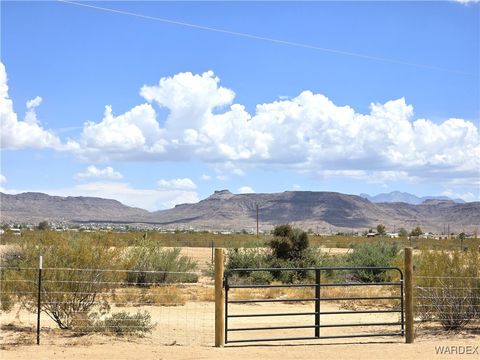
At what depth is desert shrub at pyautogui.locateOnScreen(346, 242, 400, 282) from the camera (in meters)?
28.3

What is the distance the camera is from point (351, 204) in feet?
626

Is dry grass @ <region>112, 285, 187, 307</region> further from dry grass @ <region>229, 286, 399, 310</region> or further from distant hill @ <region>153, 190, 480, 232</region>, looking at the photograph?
distant hill @ <region>153, 190, 480, 232</region>

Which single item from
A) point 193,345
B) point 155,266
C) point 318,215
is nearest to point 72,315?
point 193,345

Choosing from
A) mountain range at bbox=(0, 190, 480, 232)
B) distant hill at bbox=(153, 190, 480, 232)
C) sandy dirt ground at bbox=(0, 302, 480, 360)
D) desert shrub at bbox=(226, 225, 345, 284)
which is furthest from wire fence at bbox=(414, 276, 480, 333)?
distant hill at bbox=(153, 190, 480, 232)

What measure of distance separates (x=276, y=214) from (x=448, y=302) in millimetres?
168863

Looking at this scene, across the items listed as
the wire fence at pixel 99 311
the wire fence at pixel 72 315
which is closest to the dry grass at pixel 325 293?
the wire fence at pixel 99 311

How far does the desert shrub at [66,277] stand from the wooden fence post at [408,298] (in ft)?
22.5

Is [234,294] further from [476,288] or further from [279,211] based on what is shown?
[279,211]

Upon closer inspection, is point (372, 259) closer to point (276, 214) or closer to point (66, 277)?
point (66, 277)

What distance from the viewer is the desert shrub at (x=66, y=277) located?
51.8 ft

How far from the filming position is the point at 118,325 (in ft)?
51.0

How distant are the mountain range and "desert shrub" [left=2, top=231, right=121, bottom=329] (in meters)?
145

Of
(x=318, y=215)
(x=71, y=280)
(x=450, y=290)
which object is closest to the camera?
(x=71, y=280)

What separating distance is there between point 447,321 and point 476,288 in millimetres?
1074
